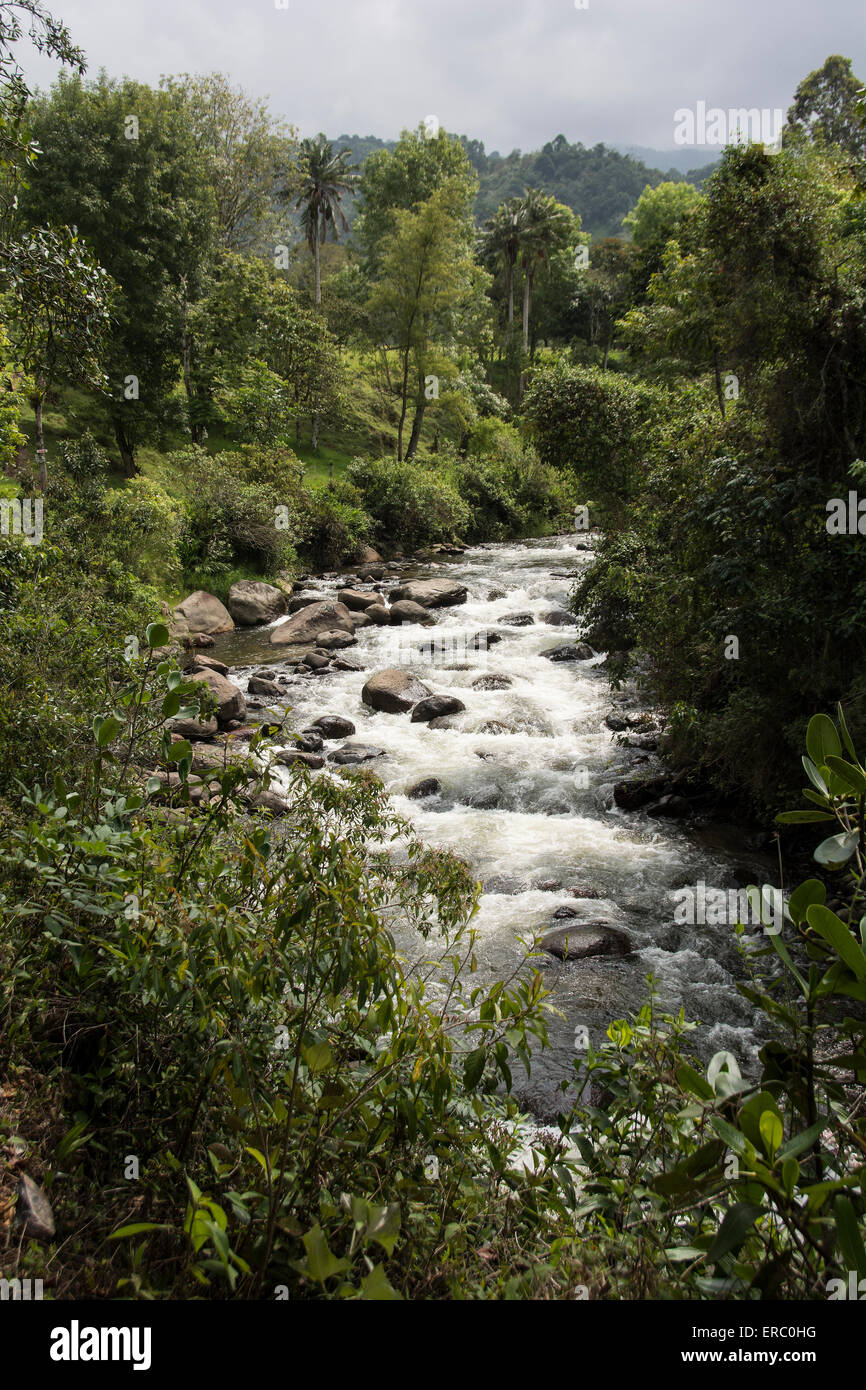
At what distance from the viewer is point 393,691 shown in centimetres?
1262

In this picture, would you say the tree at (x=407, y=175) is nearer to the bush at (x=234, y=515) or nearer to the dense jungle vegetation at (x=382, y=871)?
the dense jungle vegetation at (x=382, y=871)

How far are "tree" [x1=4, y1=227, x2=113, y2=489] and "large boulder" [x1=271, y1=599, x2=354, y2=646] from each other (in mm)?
10967

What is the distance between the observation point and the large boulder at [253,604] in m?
17.8

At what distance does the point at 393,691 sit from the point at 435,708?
928 mm

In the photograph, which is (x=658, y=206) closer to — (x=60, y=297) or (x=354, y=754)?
(x=354, y=754)

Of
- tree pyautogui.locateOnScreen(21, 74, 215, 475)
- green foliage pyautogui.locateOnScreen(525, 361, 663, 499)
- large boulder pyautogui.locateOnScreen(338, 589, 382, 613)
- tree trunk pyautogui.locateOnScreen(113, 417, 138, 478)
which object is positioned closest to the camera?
green foliage pyautogui.locateOnScreen(525, 361, 663, 499)

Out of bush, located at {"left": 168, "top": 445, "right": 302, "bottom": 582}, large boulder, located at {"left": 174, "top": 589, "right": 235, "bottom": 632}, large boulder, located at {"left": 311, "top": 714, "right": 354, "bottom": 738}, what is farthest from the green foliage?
bush, located at {"left": 168, "top": 445, "right": 302, "bottom": 582}

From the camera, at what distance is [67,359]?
5.61 meters

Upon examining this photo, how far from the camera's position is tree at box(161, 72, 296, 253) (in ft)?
105

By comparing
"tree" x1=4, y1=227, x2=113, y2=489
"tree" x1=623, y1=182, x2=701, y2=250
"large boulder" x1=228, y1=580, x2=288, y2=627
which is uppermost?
"tree" x1=623, y1=182, x2=701, y2=250

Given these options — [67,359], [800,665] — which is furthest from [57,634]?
[800,665]

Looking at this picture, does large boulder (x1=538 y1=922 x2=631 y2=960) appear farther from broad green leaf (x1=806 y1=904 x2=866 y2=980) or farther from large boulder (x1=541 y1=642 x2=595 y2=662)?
large boulder (x1=541 y1=642 x2=595 y2=662)

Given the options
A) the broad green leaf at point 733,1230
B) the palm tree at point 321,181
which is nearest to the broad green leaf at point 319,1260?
the broad green leaf at point 733,1230
